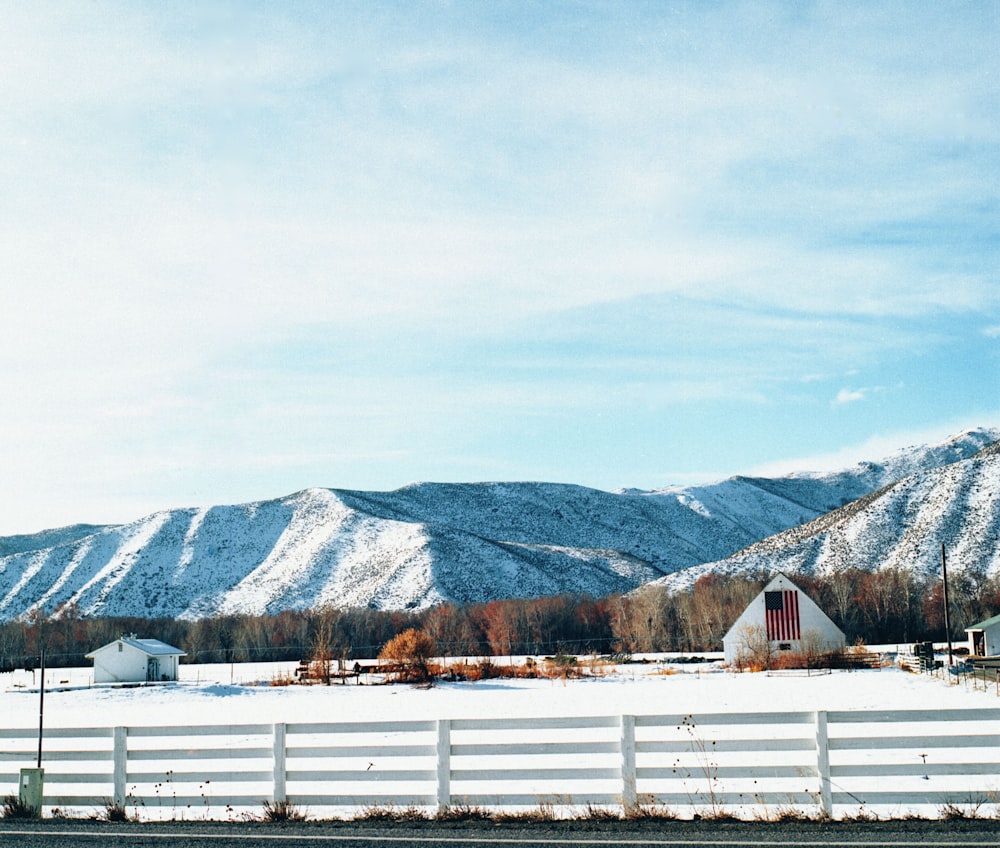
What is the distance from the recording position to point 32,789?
52.2 feet

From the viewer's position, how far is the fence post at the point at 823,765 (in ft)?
44.1

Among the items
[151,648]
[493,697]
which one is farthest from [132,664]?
[493,697]

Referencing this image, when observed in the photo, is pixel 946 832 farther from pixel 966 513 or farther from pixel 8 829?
pixel 966 513

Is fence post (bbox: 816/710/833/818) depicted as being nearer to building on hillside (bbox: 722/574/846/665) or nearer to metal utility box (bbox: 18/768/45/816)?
metal utility box (bbox: 18/768/45/816)

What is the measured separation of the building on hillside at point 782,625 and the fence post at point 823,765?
7043 centimetres

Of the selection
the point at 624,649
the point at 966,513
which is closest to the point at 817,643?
the point at 624,649

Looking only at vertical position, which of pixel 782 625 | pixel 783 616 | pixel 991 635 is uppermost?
pixel 783 616

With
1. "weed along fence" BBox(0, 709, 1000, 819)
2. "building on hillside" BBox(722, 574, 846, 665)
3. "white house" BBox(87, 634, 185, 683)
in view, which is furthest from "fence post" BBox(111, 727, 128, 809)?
"white house" BBox(87, 634, 185, 683)

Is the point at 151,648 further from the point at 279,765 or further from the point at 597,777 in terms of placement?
the point at 597,777

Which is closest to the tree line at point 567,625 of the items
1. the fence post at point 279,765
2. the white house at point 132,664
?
the white house at point 132,664

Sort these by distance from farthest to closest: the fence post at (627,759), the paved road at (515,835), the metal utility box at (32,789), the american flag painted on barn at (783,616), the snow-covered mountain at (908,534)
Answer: the snow-covered mountain at (908,534)
the american flag painted on barn at (783,616)
the metal utility box at (32,789)
the fence post at (627,759)
the paved road at (515,835)

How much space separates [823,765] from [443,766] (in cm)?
496

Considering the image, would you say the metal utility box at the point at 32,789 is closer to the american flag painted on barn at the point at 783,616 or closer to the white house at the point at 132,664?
the american flag painted on barn at the point at 783,616

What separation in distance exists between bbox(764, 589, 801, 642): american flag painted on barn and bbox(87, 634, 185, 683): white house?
49330 mm
